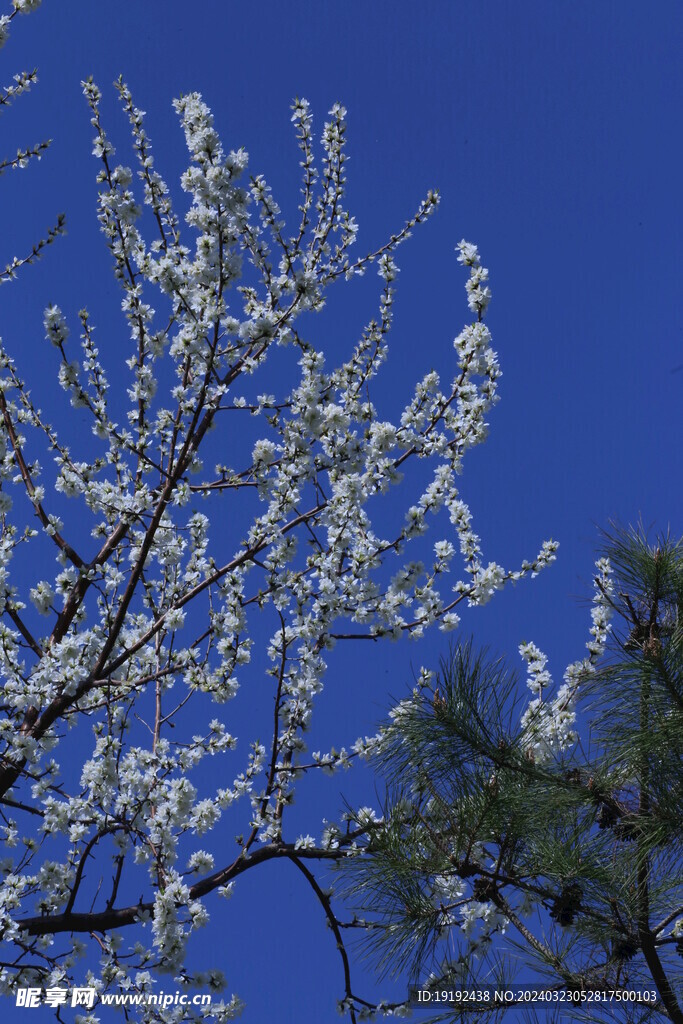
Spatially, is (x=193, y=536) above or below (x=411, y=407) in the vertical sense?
below

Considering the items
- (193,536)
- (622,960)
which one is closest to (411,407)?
(193,536)

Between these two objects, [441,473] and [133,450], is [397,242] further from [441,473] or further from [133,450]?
[133,450]

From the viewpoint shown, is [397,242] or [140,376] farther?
[397,242]

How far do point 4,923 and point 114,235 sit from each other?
3617 millimetres

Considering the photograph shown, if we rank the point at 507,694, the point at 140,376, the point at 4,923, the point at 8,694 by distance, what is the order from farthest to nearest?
the point at 140,376
the point at 8,694
the point at 4,923
the point at 507,694

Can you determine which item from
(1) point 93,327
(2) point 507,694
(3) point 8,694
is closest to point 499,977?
(2) point 507,694

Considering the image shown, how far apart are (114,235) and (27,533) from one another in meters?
1.86

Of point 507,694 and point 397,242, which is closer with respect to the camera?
point 507,694

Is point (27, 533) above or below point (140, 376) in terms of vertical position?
below

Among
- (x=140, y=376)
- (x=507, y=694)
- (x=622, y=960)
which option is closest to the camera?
(x=622, y=960)

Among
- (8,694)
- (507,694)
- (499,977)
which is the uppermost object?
(8,694)

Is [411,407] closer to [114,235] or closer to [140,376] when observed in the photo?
[140,376]

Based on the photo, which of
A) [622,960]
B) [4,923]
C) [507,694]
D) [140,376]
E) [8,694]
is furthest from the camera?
[140,376]

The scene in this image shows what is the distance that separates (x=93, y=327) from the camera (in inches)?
Answer: 209
